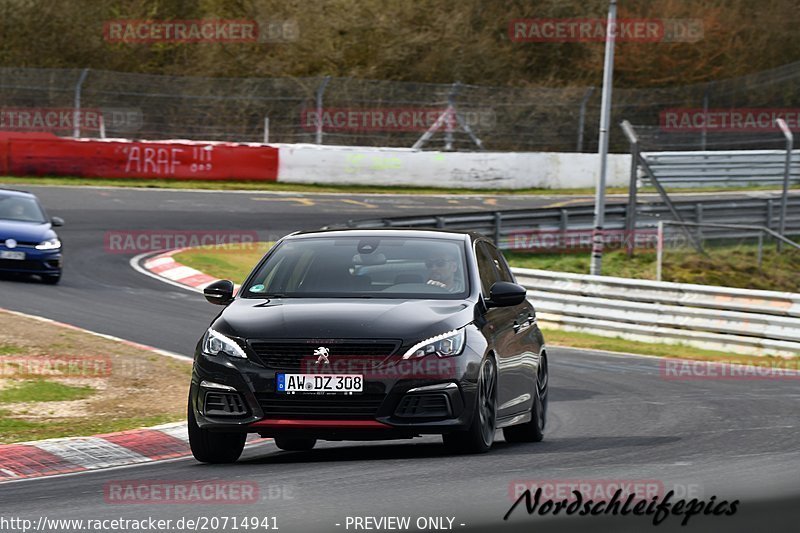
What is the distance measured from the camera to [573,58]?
4803 cm

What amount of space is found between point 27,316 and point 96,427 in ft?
22.4

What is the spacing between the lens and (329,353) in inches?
312

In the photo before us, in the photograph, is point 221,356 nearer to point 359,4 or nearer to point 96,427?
point 96,427

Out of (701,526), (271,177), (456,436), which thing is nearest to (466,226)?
(271,177)

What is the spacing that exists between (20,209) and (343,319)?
1492 centimetres

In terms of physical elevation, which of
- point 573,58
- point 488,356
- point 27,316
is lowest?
Answer: point 27,316

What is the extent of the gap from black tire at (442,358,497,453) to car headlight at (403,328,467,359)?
9.4 inches

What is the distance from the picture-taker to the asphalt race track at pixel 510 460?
Result: 5875 millimetres

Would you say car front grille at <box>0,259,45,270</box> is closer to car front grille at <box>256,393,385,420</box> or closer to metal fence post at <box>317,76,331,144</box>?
car front grille at <box>256,393,385,420</box>
